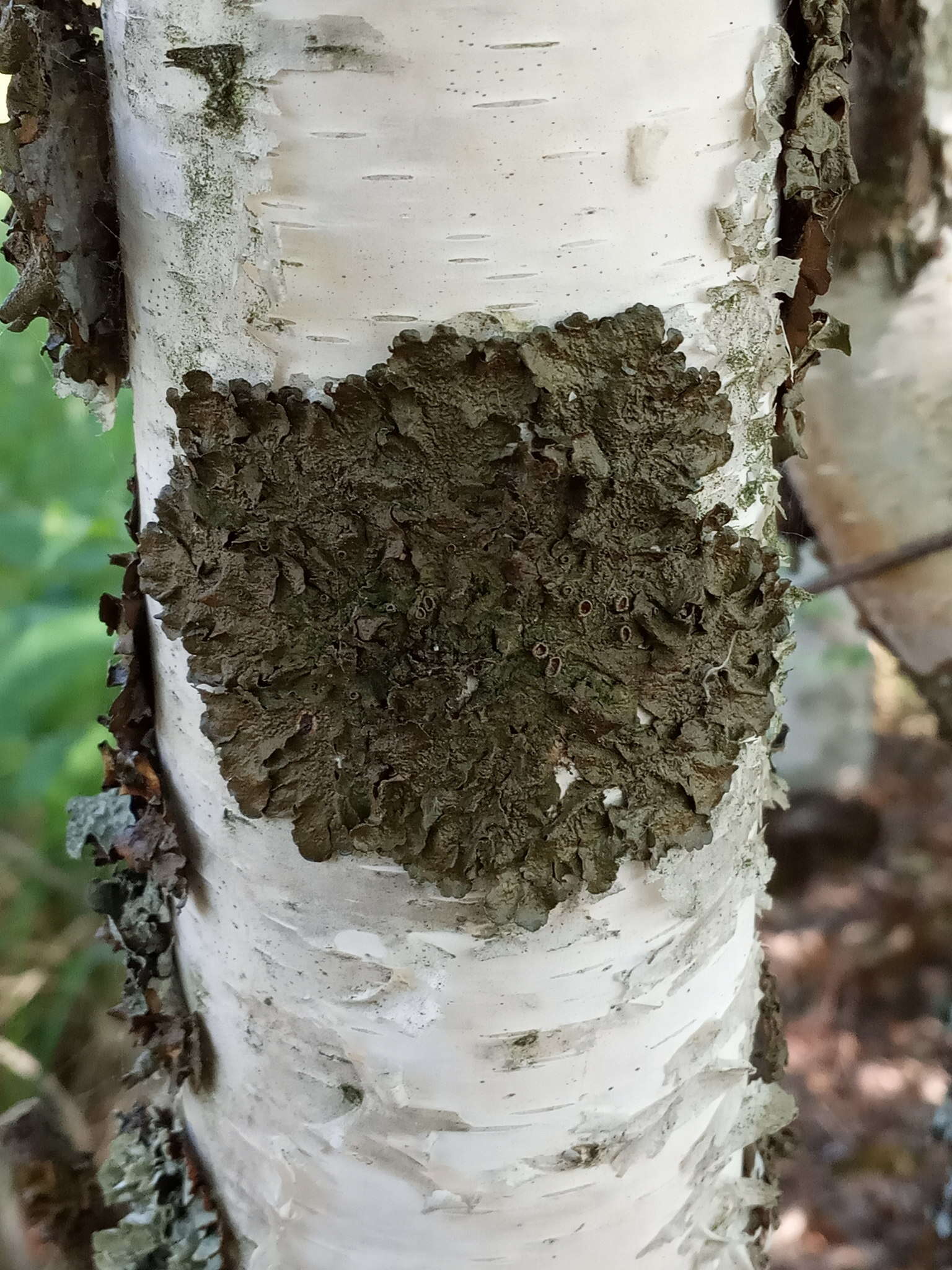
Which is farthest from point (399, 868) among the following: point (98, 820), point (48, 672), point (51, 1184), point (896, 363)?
point (48, 672)

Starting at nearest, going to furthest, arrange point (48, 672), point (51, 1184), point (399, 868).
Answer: point (399, 868)
point (51, 1184)
point (48, 672)

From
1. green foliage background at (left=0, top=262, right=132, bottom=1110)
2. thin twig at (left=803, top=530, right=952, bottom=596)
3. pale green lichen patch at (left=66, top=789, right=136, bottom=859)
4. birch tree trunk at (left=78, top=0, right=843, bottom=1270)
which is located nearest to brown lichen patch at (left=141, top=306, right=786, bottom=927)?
birch tree trunk at (left=78, top=0, right=843, bottom=1270)

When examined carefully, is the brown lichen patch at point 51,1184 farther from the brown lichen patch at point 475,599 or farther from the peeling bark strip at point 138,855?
the brown lichen patch at point 475,599

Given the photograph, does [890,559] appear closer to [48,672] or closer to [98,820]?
[98,820]

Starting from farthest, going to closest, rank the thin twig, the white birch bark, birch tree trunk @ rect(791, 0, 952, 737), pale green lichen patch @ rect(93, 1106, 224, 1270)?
the thin twig
birch tree trunk @ rect(791, 0, 952, 737)
pale green lichen patch @ rect(93, 1106, 224, 1270)
the white birch bark

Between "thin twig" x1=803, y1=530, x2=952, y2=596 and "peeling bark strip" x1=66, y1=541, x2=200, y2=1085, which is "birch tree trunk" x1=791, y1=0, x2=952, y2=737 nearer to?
"thin twig" x1=803, y1=530, x2=952, y2=596

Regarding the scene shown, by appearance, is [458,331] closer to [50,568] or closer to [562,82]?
[562,82]

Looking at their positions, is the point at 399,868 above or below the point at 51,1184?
above

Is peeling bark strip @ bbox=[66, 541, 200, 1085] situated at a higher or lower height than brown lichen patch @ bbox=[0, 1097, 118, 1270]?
higher
